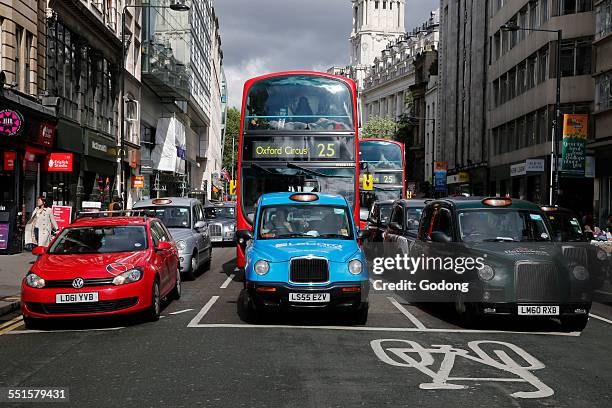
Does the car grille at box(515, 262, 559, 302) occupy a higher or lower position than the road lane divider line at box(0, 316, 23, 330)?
higher

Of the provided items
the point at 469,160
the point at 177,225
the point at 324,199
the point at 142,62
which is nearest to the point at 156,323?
the point at 324,199

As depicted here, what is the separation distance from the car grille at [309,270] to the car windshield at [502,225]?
2.43 metres

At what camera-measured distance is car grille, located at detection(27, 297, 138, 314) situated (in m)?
9.77

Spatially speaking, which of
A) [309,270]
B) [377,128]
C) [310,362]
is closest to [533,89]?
[309,270]

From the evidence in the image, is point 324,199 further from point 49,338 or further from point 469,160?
point 469,160

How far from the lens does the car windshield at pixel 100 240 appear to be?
11.1 metres

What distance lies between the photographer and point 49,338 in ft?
30.7

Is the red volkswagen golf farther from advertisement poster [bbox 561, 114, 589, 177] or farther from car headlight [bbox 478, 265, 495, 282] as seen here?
advertisement poster [bbox 561, 114, 589, 177]

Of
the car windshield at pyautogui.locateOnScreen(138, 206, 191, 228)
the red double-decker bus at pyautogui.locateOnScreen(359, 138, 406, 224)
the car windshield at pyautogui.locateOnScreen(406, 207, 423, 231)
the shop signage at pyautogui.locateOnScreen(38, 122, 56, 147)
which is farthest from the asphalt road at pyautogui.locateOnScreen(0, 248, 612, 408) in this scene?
the red double-decker bus at pyautogui.locateOnScreen(359, 138, 406, 224)

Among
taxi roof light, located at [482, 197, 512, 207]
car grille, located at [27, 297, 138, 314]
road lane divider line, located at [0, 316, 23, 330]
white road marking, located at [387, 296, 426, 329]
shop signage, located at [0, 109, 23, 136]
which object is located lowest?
road lane divider line, located at [0, 316, 23, 330]

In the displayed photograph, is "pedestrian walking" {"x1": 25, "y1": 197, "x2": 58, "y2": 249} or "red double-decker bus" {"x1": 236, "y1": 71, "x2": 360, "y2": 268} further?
"pedestrian walking" {"x1": 25, "y1": 197, "x2": 58, "y2": 249}

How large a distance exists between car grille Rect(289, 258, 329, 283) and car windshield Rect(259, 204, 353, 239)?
1.29 m

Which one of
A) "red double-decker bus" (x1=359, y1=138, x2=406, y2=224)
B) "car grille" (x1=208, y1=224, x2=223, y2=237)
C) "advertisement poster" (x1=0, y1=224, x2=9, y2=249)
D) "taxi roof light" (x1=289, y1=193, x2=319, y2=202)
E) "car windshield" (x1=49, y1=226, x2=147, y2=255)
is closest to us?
"car windshield" (x1=49, y1=226, x2=147, y2=255)

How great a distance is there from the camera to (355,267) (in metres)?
10.2
